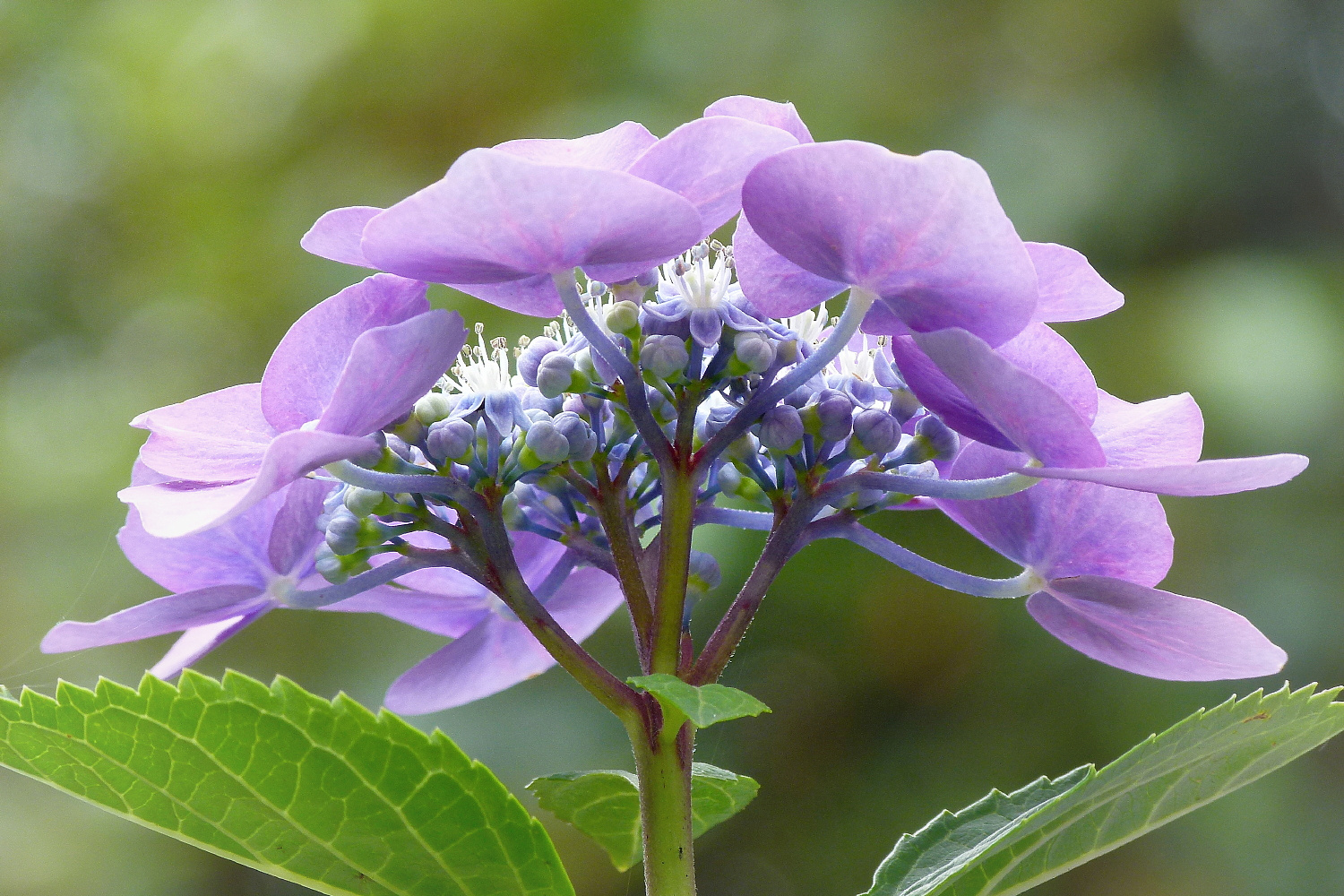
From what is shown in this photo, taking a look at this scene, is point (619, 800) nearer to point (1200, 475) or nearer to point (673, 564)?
point (673, 564)

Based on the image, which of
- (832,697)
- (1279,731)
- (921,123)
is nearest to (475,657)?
(1279,731)

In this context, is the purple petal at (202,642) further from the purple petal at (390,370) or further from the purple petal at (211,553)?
the purple petal at (390,370)

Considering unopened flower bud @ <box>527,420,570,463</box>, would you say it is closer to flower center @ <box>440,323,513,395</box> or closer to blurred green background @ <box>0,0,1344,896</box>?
flower center @ <box>440,323,513,395</box>

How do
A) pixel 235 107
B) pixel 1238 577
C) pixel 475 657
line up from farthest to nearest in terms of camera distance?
pixel 235 107 → pixel 1238 577 → pixel 475 657

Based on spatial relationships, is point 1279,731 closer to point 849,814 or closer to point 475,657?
point 475,657

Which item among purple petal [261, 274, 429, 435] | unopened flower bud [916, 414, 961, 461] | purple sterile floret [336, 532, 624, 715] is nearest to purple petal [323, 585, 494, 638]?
purple sterile floret [336, 532, 624, 715]

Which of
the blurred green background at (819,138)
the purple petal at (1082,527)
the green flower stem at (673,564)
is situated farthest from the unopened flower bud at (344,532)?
the blurred green background at (819,138)

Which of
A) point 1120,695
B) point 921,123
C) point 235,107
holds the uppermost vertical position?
point 235,107
